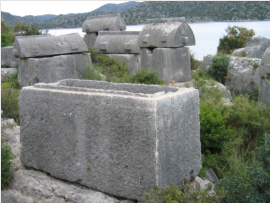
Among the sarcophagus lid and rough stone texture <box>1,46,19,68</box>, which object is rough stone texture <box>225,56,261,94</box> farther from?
rough stone texture <box>1,46,19,68</box>

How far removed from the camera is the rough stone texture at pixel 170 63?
8.74 metres

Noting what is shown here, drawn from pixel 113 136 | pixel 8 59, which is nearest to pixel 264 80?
pixel 113 136

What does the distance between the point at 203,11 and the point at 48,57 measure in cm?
1391

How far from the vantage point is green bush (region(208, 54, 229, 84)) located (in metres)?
9.38

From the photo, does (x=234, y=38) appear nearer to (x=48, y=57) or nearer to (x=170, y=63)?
(x=170, y=63)

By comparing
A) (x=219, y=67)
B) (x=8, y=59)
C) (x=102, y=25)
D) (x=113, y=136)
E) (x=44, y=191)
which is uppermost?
(x=102, y=25)

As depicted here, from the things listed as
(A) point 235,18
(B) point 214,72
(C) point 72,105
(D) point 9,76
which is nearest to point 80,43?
(D) point 9,76

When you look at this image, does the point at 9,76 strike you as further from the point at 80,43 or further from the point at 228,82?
the point at 228,82

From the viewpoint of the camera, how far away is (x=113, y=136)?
269 centimetres

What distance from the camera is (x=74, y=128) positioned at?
2.93m

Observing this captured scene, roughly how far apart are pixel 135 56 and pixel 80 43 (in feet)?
9.10

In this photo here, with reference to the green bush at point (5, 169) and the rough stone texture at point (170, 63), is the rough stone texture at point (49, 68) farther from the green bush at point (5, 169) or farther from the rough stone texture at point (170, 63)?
the green bush at point (5, 169)

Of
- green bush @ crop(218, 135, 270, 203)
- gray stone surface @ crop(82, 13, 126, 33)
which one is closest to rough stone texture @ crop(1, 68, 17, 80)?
gray stone surface @ crop(82, 13, 126, 33)

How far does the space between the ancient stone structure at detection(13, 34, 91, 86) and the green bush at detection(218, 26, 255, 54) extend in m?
7.66
